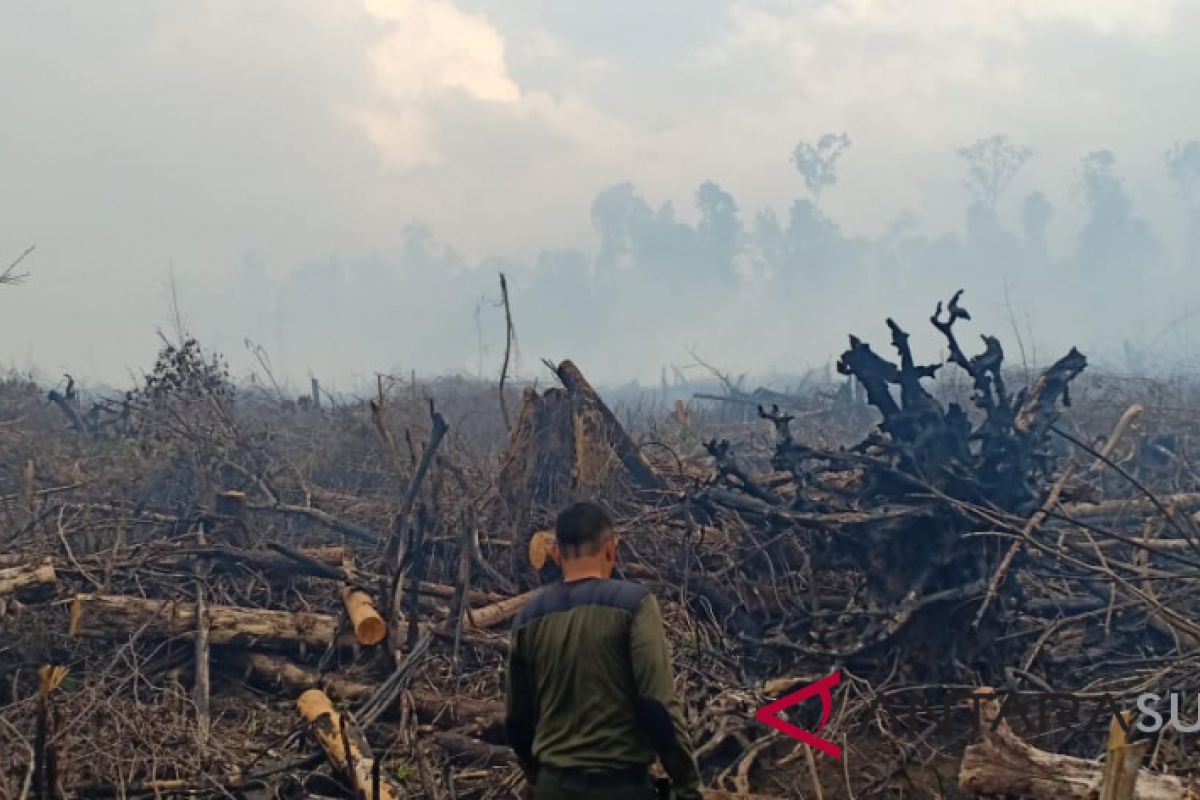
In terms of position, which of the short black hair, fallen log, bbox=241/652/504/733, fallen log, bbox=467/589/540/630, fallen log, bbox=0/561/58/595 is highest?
the short black hair

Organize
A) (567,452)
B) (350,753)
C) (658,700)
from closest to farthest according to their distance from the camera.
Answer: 1. (658,700)
2. (350,753)
3. (567,452)

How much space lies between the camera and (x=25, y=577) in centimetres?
625

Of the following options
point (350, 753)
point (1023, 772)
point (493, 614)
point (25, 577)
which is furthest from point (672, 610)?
point (25, 577)

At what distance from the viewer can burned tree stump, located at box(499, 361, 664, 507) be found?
774 centimetres

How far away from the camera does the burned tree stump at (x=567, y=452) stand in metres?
7.74

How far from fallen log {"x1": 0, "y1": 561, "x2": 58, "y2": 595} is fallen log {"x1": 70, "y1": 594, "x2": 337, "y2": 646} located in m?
0.45

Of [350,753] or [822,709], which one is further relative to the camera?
[822,709]

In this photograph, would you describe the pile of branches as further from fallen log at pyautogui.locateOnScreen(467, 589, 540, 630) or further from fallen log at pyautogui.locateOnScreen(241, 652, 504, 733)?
fallen log at pyautogui.locateOnScreen(241, 652, 504, 733)

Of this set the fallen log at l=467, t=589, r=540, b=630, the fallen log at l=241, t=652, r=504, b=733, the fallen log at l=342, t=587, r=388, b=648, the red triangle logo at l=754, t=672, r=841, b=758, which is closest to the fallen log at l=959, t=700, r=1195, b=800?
the red triangle logo at l=754, t=672, r=841, b=758

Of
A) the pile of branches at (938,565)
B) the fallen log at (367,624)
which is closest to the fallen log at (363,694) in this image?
the fallen log at (367,624)

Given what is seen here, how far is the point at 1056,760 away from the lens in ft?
→ 11.1

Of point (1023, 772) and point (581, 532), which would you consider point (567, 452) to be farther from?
point (581, 532)

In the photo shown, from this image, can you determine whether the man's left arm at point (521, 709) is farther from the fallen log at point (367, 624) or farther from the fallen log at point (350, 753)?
the fallen log at point (367, 624)

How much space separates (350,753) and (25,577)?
321cm
